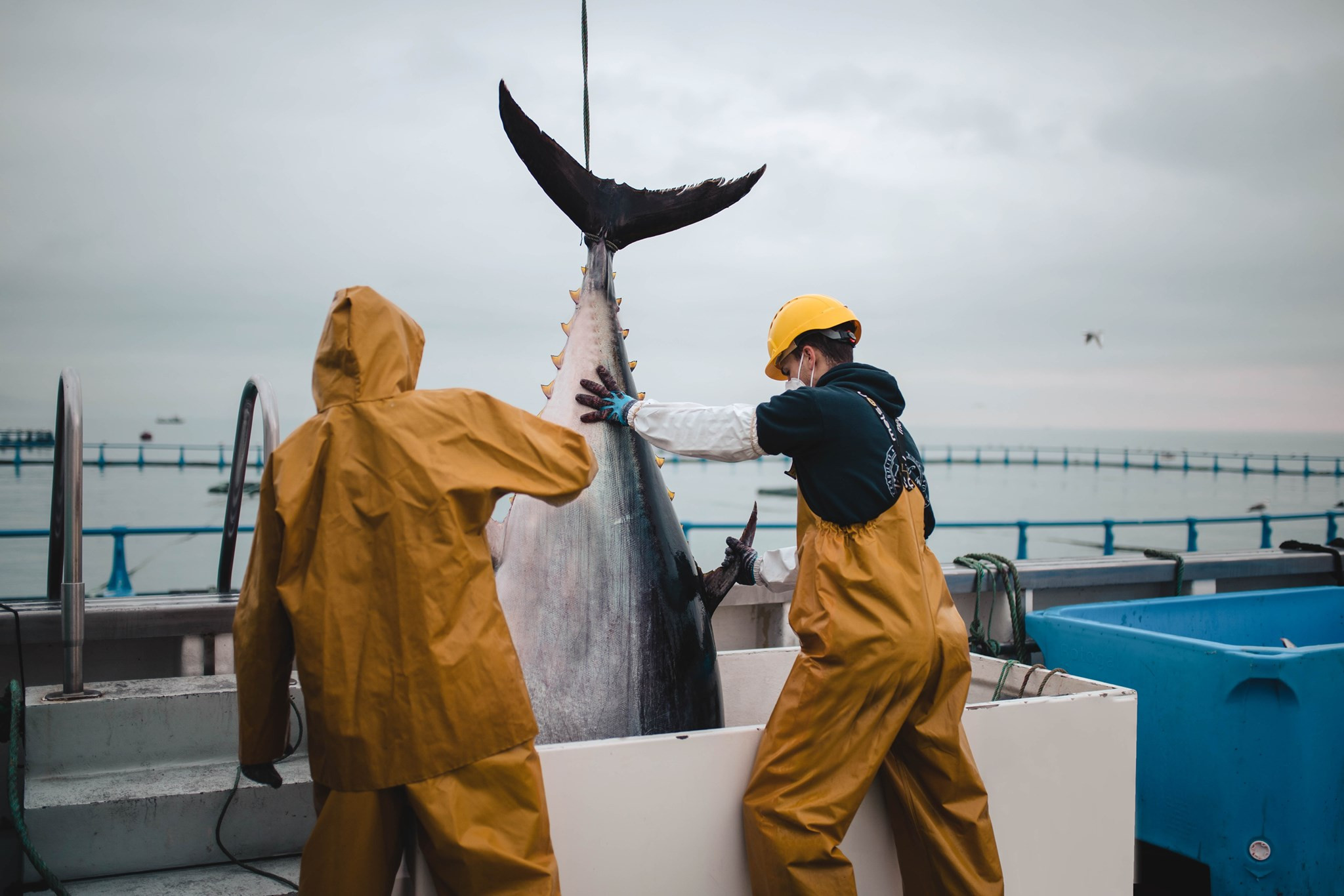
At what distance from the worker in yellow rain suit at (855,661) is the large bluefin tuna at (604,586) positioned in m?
0.23

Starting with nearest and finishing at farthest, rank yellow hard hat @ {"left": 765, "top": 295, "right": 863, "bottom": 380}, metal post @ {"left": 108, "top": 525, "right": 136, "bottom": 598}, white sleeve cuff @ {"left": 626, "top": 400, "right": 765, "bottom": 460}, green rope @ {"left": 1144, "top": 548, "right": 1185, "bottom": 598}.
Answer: white sleeve cuff @ {"left": 626, "top": 400, "right": 765, "bottom": 460}, yellow hard hat @ {"left": 765, "top": 295, "right": 863, "bottom": 380}, metal post @ {"left": 108, "top": 525, "right": 136, "bottom": 598}, green rope @ {"left": 1144, "top": 548, "right": 1185, "bottom": 598}

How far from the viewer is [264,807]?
7.89ft

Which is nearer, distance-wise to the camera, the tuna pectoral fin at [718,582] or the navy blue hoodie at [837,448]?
the navy blue hoodie at [837,448]

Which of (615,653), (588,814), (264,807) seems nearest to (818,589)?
(615,653)

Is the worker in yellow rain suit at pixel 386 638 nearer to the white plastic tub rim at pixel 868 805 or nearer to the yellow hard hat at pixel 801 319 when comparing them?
the white plastic tub rim at pixel 868 805

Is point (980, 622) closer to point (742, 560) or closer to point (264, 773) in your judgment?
point (742, 560)

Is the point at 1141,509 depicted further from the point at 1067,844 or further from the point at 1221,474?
the point at 1221,474

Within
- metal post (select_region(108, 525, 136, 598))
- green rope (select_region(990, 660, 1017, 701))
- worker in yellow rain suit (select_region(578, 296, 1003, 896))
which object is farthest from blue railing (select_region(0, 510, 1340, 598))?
worker in yellow rain suit (select_region(578, 296, 1003, 896))

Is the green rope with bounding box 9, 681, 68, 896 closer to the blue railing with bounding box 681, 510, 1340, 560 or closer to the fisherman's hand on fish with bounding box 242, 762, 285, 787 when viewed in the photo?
the fisherman's hand on fish with bounding box 242, 762, 285, 787

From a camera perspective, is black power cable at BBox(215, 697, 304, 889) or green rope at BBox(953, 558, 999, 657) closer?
black power cable at BBox(215, 697, 304, 889)

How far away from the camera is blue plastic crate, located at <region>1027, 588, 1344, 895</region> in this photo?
273cm

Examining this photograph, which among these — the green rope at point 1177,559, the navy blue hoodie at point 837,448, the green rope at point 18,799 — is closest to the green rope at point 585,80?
the navy blue hoodie at point 837,448

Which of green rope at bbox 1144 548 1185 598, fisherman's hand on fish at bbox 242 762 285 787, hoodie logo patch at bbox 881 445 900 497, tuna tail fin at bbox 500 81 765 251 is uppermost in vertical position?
tuna tail fin at bbox 500 81 765 251

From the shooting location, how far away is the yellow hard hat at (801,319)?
222 cm
